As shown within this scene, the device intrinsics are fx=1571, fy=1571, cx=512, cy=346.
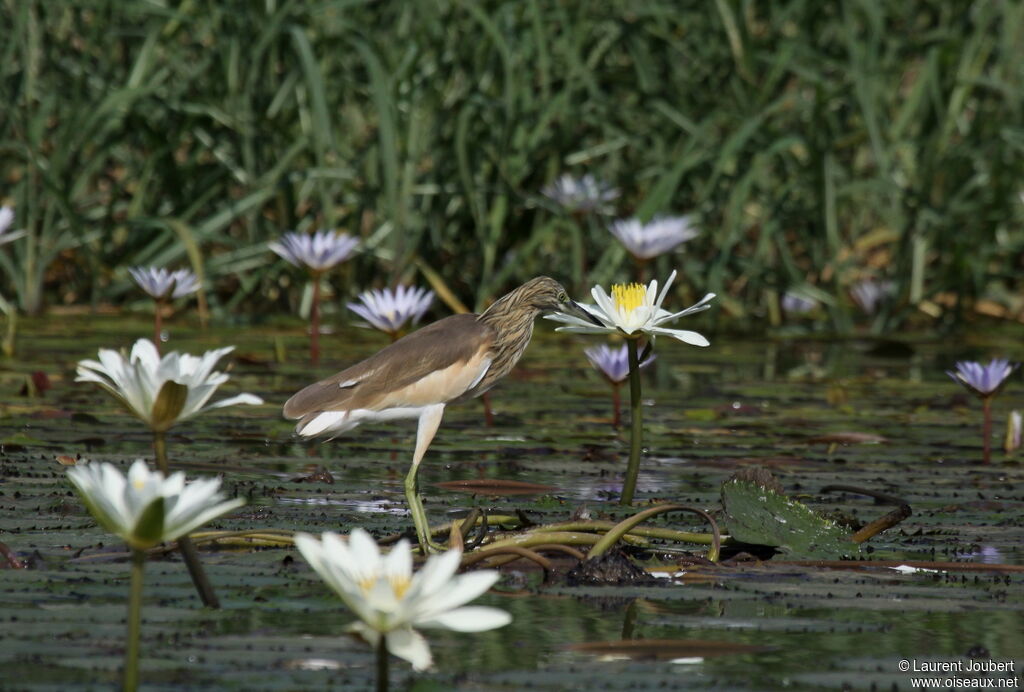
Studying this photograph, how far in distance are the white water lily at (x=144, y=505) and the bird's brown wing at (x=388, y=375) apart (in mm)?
1491

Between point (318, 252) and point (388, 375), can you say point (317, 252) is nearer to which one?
point (318, 252)

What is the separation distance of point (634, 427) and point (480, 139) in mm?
4570

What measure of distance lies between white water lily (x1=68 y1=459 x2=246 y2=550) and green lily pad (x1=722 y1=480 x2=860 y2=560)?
1.52 meters

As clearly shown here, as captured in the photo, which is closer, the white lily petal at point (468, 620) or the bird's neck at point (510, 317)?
the white lily petal at point (468, 620)

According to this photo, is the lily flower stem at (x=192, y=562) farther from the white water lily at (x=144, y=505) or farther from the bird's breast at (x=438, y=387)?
the bird's breast at (x=438, y=387)

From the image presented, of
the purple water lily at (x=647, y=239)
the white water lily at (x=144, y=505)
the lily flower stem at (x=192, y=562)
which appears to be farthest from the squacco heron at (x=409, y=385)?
the purple water lily at (x=647, y=239)

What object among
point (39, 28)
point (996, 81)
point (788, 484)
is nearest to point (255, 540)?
point (788, 484)

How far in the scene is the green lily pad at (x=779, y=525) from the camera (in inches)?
128

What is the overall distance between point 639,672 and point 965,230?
6758mm

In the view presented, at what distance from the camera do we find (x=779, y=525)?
3.30 m

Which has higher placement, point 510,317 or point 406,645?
point 510,317

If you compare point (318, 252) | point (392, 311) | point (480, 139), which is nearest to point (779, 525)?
point (392, 311)

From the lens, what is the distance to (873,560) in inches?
128

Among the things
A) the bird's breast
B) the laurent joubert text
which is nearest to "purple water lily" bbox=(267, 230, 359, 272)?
the bird's breast
